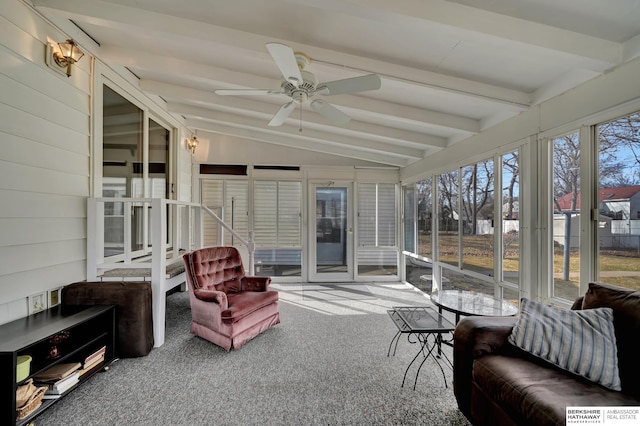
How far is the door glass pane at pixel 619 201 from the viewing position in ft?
6.38

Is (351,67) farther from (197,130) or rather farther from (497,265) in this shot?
(197,130)

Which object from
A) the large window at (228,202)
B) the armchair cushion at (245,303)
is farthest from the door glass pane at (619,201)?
the large window at (228,202)

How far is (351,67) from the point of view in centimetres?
242

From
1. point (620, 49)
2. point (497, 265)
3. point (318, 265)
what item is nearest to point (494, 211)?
point (497, 265)

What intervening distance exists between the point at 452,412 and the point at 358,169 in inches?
175

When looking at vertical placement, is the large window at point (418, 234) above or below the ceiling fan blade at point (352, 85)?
below

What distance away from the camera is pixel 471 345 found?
1.81 m

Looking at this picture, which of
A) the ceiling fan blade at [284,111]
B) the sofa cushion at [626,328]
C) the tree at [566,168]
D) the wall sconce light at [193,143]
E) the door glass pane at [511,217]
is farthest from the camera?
the wall sconce light at [193,143]

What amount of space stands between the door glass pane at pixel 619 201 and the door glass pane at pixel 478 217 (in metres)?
1.17

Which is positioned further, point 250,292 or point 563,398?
point 250,292

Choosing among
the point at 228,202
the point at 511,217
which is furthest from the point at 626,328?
the point at 228,202

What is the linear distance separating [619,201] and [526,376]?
4.96ft

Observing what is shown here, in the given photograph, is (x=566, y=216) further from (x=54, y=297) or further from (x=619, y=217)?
(x=54, y=297)

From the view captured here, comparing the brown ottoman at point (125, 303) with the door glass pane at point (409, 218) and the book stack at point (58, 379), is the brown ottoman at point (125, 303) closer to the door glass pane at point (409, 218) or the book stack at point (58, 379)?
the book stack at point (58, 379)
